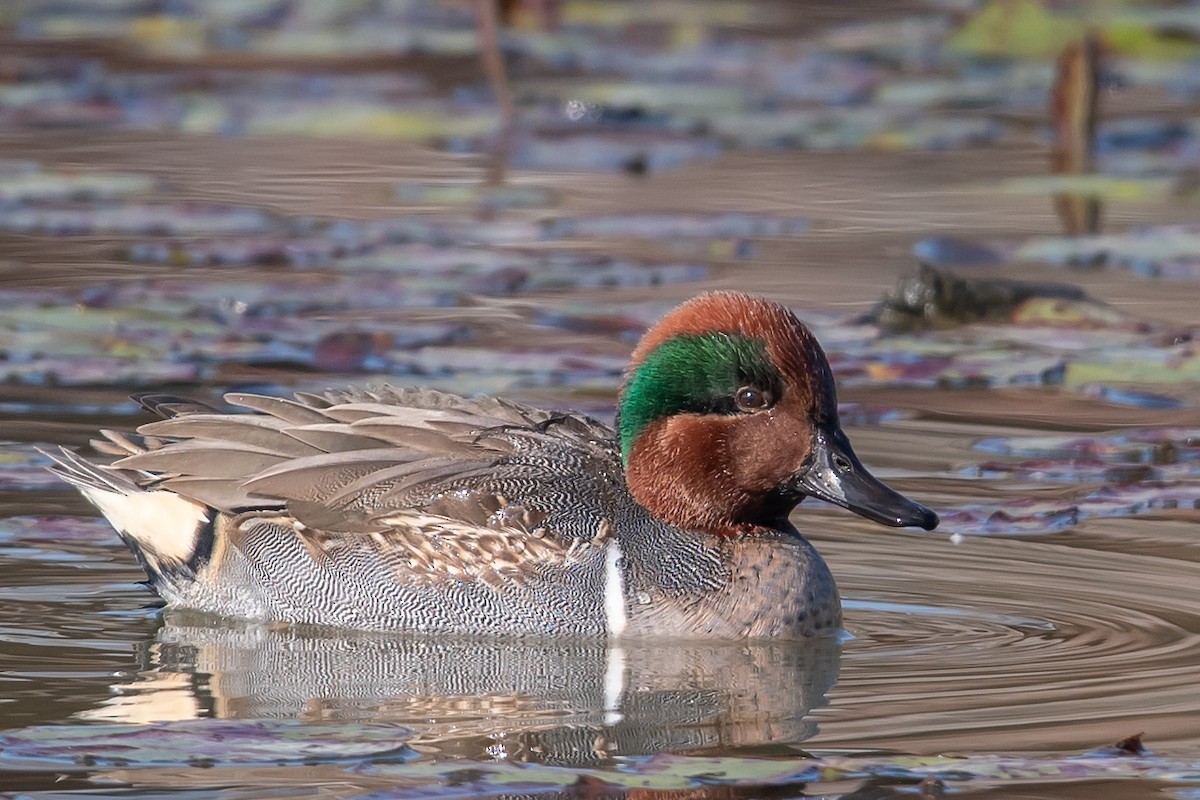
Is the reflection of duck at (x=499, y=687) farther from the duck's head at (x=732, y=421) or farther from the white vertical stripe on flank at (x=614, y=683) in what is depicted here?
the duck's head at (x=732, y=421)

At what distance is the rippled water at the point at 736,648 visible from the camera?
528 centimetres

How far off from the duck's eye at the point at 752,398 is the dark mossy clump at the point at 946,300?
3.02 m

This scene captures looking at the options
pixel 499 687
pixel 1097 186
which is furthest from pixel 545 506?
pixel 1097 186

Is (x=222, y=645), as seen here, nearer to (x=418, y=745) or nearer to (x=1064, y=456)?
(x=418, y=745)

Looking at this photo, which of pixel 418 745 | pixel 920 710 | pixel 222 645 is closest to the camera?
pixel 418 745

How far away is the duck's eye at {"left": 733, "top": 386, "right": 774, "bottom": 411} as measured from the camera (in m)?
6.50

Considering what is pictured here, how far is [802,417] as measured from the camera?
6.49 m

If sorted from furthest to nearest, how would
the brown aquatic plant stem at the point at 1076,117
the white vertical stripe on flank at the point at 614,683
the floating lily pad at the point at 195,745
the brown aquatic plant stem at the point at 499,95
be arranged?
the brown aquatic plant stem at the point at 499,95
the brown aquatic plant stem at the point at 1076,117
the white vertical stripe on flank at the point at 614,683
the floating lily pad at the point at 195,745

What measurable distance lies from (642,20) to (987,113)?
4301 mm

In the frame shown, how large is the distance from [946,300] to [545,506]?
3.56 metres

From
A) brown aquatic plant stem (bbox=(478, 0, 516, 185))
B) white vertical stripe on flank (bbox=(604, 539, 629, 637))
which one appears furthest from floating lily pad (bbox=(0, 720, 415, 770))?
brown aquatic plant stem (bbox=(478, 0, 516, 185))

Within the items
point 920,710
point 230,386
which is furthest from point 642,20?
point 920,710

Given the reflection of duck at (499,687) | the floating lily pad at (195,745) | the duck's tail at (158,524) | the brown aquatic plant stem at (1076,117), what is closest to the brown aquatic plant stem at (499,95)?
the brown aquatic plant stem at (1076,117)

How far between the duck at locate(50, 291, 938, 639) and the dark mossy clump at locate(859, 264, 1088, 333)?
2.93 metres
